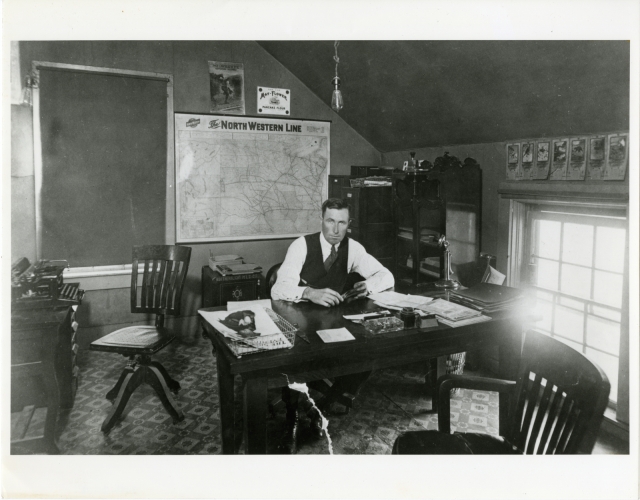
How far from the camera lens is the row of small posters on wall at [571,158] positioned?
2.34 metres

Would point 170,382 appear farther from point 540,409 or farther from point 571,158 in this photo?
point 571,158

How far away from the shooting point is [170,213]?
4.21 m

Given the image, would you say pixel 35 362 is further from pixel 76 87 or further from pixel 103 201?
pixel 76 87

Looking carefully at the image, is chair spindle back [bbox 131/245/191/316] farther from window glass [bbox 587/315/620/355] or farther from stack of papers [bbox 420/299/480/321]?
window glass [bbox 587/315/620/355]

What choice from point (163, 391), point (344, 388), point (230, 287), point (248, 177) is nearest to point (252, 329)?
point (344, 388)

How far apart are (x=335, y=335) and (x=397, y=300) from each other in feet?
1.98

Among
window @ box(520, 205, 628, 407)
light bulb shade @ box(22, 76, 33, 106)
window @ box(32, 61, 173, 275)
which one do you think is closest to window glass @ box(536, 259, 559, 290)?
window @ box(520, 205, 628, 407)

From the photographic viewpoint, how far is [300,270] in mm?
2863

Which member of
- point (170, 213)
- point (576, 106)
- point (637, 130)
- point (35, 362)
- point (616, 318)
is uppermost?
point (576, 106)

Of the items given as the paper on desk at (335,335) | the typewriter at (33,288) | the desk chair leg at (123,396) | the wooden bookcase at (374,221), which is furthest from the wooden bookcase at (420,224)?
the typewriter at (33,288)
